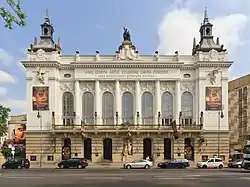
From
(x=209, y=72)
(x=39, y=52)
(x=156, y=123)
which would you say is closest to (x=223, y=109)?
(x=209, y=72)

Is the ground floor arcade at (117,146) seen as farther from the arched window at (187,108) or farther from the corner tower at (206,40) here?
the corner tower at (206,40)

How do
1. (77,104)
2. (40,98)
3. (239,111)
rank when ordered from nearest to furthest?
(40,98) < (77,104) < (239,111)

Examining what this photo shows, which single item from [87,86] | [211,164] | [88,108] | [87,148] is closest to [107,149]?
[87,148]

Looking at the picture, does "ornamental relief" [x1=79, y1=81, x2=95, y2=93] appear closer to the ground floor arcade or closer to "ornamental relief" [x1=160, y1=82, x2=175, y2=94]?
the ground floor arcade

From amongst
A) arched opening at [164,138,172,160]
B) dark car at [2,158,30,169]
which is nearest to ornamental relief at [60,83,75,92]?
dark car at [2,158,30,169]

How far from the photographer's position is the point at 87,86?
3017 inches

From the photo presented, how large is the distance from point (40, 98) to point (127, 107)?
627 inches

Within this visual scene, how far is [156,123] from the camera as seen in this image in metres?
75.8

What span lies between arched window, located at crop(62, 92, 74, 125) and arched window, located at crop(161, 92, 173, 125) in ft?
54.8

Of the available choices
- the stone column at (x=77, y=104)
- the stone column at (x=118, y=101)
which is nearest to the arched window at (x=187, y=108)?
the stone column at (x=118, y=101)

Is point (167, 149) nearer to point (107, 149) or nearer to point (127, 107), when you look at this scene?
point (127, 107)

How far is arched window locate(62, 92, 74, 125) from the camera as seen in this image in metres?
75.9

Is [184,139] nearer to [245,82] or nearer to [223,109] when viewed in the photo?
[223,109]

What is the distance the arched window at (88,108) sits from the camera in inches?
2990
